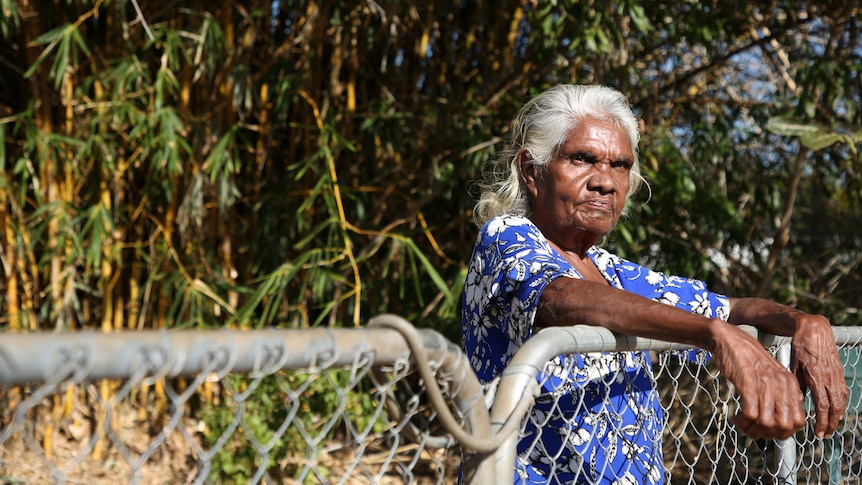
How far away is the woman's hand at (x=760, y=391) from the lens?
3.76 feet

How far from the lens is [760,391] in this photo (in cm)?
116

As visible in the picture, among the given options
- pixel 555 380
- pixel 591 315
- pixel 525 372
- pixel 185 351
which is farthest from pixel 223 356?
pixel 555 380

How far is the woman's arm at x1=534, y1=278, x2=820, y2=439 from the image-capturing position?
3.78 feet

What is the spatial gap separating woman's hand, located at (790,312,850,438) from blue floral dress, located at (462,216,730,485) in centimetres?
26

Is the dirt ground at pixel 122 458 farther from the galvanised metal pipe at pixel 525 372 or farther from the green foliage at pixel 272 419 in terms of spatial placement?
the galvanised metal pipe at pixel 525 372

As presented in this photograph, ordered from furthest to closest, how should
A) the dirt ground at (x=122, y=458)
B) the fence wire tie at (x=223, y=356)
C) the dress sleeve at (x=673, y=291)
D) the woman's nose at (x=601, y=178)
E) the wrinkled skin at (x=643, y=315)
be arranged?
the dirt ground at (x=122, y=458) < the dress sleeve at (x=673, y=291) < the woman's nose at (x=601, y=178) < the wrinkled skin at (x=643, y=315) < the fence wire tie at (x=223, y=356)

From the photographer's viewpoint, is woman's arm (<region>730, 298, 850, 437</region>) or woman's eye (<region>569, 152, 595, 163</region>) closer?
woman's arm (<region>730, 298, 850, 437</region>)

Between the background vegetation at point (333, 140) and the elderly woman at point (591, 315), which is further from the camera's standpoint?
the background vegetation at point (333, 140)

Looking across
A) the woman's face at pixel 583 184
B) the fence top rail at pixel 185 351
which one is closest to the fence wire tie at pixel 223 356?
the fence top rail at pixel 185 351

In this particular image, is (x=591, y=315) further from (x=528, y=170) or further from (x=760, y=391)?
Result: (x=528, y=170)

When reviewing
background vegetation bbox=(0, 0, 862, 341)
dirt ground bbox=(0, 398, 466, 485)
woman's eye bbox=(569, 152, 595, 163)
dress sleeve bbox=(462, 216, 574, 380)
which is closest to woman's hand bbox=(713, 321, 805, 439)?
dress sleeve bbox=(462, 216, 574, 380)

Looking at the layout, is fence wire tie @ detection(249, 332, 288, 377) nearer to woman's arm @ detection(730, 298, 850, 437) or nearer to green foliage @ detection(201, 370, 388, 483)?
woman's arm @ detection(730, 298, 850, 437)

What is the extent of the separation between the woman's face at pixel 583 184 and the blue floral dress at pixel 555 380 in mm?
114

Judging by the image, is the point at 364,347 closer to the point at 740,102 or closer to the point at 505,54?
the point at 505,54
